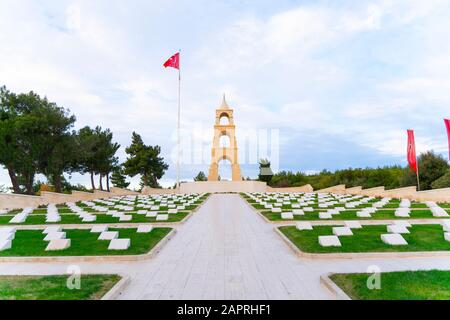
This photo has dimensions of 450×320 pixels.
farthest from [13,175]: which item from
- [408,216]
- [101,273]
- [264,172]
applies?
[264,172]

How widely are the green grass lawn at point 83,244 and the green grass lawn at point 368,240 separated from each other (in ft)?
13.5

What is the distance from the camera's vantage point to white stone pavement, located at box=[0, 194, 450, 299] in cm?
601

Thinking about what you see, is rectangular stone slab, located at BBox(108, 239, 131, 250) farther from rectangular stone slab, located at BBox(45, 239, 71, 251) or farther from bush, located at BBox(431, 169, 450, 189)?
bush, located at BBox(431, 169, 450, 189)

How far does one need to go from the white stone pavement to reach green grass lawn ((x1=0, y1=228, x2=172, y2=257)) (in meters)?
0.55

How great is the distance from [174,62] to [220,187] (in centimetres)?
1928

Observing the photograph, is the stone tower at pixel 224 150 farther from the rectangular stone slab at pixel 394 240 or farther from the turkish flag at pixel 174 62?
the rectangular stone slab at pixel 394 240

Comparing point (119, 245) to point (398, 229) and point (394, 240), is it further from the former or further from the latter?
point (398, 229)

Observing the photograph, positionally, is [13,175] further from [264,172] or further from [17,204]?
[264,172]

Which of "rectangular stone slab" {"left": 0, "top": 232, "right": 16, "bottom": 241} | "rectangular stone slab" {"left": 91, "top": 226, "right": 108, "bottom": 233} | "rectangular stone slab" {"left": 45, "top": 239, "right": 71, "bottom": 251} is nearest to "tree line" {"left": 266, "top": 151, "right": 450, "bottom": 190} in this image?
"rectangular stone slab" {"left": 91, "top": 226, "right": 108, "bottom": 233}

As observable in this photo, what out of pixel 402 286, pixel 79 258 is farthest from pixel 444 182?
pixel 79 258

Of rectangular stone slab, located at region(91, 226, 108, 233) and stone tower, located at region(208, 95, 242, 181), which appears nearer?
rectangular stone slab, located at region(91, 226, 108, 233)

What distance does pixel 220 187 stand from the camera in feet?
174

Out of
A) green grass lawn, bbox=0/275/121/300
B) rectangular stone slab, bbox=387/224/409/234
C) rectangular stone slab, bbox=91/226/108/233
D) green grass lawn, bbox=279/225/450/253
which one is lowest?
green grass lawn, bbox=0/275/121/300
